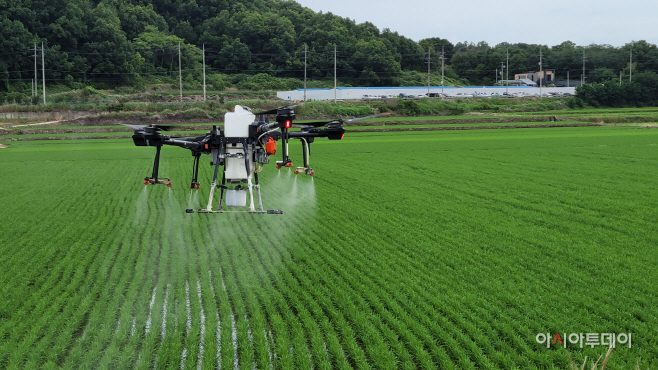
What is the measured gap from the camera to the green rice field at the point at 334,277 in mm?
→ 7980

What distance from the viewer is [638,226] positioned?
1527 centimetres

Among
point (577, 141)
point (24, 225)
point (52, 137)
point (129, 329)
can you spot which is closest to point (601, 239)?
point (129, 329)

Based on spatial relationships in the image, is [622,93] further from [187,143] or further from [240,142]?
[187,143]

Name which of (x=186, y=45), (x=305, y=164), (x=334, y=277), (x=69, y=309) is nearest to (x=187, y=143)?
(x=305, y=164)

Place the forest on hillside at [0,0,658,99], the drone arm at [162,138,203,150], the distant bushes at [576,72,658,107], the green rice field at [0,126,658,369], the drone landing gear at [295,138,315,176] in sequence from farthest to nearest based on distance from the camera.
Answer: the distant bushes at [576,72,658,107] < the forest on hillside at [0,0,658,99] < the drone arm at [162,138,203,150] < the drone landing gear at [295,138,315,176] < the green rice field at [0,126,658,369]

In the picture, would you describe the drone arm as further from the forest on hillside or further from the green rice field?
the forest on hillside

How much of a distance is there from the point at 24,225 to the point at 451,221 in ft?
41.1

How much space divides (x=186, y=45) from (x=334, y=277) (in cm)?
9346

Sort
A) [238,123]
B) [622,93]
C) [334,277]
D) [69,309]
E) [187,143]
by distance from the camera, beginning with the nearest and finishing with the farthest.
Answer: [69,309]
[238,123]
[187,143]
[334,277]
[622,93]

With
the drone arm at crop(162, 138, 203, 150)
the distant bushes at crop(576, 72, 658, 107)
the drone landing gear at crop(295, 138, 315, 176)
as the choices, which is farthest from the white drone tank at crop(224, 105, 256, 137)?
the distant bushes at crop(576, 72, 658, 107)

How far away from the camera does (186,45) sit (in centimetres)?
9762

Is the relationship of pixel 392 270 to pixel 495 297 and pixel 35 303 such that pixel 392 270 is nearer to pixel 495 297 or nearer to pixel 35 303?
pixel 495 297

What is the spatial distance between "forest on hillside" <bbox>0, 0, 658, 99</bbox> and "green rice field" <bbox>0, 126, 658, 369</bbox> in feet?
195

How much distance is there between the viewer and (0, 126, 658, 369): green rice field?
7.98 meters
